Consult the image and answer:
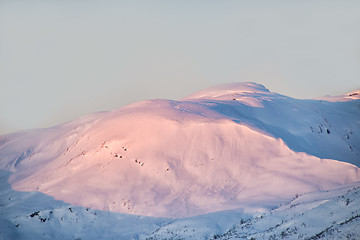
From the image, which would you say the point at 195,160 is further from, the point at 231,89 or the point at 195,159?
the point at 231,89

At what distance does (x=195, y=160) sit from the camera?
37062 millimetres

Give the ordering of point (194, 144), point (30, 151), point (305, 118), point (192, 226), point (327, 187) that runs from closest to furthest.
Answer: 1. point (192, 226)
2. point (327, 187)
3. point (194, 144)
4. point (305, 118)
5. point (30, 151)

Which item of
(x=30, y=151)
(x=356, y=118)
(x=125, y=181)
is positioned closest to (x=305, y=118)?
(x=356, y=118)

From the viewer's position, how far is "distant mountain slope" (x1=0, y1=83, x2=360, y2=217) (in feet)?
108

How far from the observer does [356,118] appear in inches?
2051

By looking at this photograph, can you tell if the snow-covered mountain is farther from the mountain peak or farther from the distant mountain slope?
the mountain peak

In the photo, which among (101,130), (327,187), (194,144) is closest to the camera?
(327,187)

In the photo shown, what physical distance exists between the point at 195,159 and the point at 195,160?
11cm

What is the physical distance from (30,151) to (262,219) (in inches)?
1391

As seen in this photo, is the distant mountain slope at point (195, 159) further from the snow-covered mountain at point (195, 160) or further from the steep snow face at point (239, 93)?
the steep snow face at point (239, 93)

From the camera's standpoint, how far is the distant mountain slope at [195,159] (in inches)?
1298

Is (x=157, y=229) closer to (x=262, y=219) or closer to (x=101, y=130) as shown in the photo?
(x=262, y=219)

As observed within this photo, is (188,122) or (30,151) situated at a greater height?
(188,122)

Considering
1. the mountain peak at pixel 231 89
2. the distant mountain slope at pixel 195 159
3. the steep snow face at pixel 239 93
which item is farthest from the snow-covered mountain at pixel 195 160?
the mountain peak at pixel 231 89
